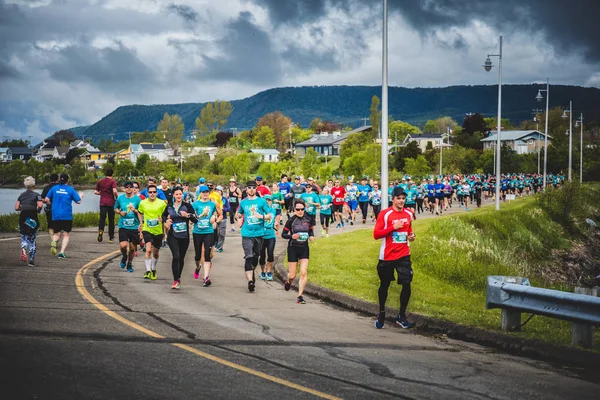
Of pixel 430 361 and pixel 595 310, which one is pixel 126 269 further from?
pixel 595 310

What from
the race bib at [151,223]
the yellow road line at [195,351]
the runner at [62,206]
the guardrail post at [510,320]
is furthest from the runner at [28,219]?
the guardrail post at [510,320]

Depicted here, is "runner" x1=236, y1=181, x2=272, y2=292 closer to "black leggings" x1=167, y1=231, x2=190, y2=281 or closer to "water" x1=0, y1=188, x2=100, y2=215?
"black leggings" x1=167, y1=231, x2=190, y2=281

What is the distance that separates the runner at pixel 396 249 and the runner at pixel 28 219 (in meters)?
8.86

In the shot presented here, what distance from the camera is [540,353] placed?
9.70 meters

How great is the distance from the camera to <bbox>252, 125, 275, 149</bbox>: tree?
623ft

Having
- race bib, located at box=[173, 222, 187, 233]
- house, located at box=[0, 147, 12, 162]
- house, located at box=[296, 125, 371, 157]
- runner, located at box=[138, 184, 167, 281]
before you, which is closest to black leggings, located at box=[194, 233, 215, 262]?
race bib, located at box=[173, 222, 187, 233]

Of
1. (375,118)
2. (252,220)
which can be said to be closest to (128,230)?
(252,220)

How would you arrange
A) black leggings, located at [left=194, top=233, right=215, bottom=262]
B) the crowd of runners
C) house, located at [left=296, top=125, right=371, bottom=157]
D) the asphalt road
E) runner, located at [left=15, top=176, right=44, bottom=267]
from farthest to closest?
house, located at [left=296, top=125, right=371, bottom=157], runner, located at [left=15, top=176, right=44, bottom=267], black leggings, located at [left=194, top=233, right=215, bottom=262], the crowd of runners, the asphalt road

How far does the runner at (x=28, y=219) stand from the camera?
650 inches

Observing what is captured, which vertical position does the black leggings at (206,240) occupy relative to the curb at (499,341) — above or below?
above

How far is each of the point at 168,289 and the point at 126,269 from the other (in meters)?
2.94

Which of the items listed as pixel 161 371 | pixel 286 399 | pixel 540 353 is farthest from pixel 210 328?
pixel 540 353

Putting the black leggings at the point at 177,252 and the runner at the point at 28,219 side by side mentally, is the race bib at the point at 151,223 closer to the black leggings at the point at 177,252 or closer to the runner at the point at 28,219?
the black leggings at the point at 177,252

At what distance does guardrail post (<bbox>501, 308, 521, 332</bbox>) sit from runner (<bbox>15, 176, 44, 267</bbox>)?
10776mm
